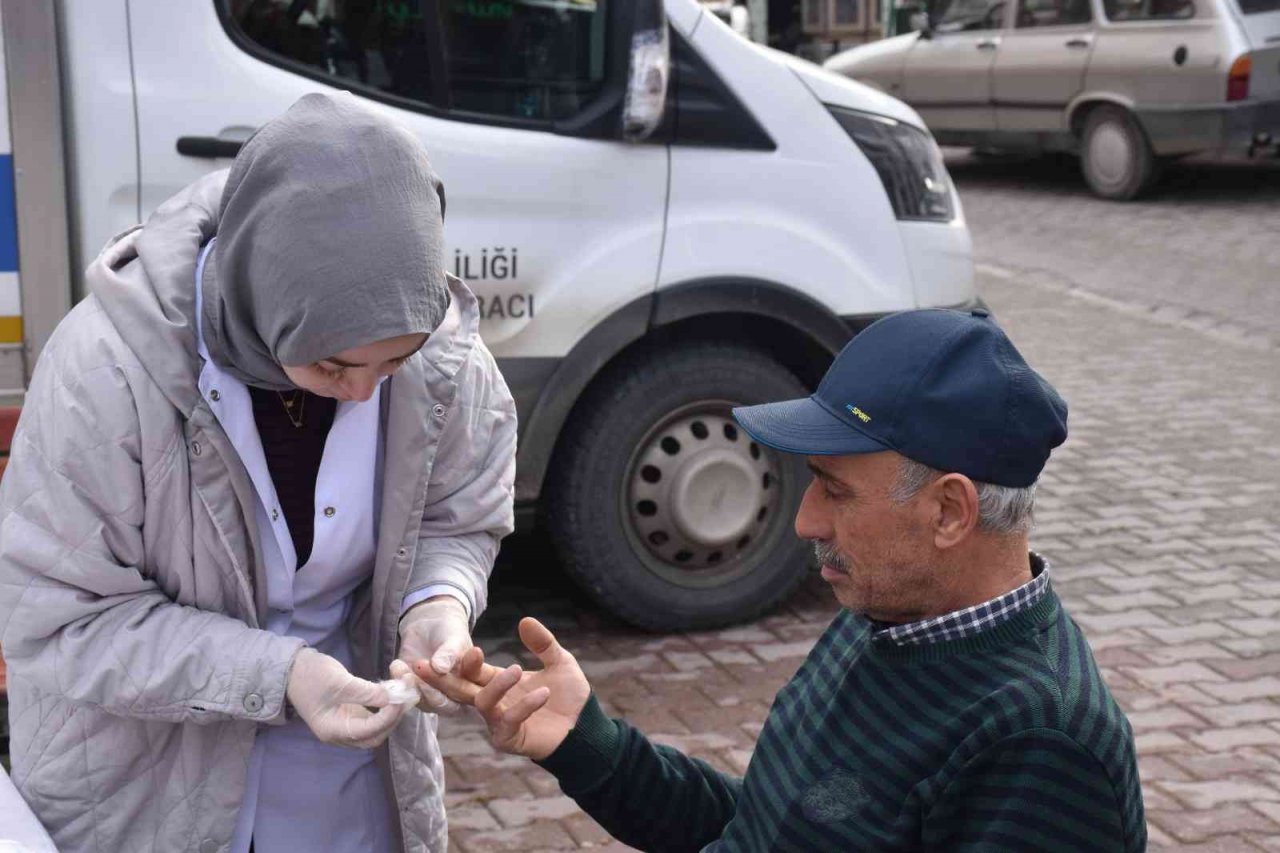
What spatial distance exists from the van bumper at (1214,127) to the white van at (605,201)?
28.8 ft

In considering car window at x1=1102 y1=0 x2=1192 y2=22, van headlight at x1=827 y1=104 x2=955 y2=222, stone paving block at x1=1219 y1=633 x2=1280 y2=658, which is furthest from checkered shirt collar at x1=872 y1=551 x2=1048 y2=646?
car window at x1=1102 y1=0 x2=1192 y2=22

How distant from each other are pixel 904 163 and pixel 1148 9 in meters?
9.73

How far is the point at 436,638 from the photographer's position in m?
2.32

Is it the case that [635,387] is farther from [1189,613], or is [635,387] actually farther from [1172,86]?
[1172,86]

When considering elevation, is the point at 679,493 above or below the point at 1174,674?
above

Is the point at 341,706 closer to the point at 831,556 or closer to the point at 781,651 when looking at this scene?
the point at 831,556

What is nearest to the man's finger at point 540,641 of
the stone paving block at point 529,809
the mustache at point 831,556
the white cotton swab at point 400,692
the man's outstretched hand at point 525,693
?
the man's outstretched hand at point 525,693

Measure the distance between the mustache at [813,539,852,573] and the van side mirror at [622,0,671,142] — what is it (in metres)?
2.66

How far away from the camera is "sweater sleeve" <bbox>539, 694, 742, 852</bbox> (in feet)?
7.82

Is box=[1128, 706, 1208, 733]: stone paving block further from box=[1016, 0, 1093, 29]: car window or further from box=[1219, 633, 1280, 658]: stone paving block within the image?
box=[1016, 0, 1093, 29]: car window

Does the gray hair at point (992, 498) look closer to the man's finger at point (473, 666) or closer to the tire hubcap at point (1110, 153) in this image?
the man's finger at point (473, 666)

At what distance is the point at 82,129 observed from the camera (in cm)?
413

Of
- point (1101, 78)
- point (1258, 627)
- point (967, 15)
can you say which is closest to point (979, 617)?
point (1258, 627)

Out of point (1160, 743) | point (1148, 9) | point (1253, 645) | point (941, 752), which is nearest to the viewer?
point (941, 752)
